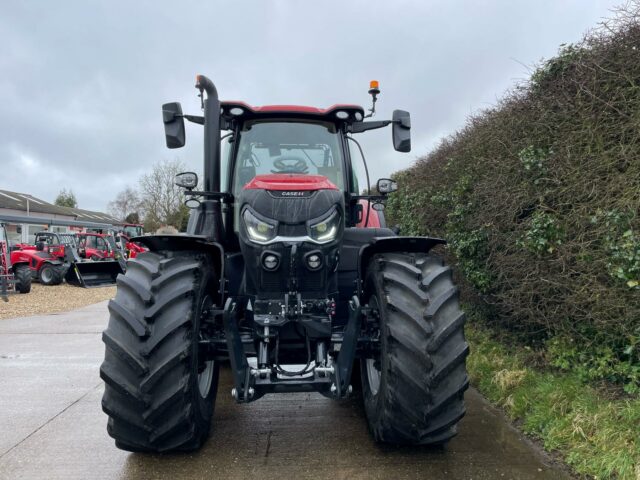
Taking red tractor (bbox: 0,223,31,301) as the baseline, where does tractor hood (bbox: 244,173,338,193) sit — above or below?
above

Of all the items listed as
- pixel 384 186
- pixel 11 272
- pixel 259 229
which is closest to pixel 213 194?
pixel 259 229

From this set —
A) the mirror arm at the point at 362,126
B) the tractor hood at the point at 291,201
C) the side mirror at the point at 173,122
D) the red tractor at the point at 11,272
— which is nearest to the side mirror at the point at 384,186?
the mirror arm at the point at 362,126

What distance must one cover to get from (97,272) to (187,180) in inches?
391

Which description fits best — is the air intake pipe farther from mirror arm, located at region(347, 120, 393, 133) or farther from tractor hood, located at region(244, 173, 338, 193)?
mirror arm, located at region(347, 120, 393, 133)

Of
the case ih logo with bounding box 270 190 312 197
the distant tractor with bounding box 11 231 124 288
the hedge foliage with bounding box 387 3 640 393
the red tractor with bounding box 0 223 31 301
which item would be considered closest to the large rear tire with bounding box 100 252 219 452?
the case ih logo with bounding box 270 190 312 197

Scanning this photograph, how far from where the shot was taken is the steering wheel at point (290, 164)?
3.77 metres

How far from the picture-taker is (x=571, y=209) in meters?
3.59

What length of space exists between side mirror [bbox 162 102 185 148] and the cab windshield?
49cm

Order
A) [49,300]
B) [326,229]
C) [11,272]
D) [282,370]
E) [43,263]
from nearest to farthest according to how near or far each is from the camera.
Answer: [282,370]
[326,229]
[49,300]
[11,272]
[43,263]

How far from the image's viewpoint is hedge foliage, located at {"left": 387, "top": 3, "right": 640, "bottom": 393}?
3078mm

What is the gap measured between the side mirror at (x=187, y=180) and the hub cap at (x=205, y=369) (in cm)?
105

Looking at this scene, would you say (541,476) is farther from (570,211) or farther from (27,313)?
(27,313)

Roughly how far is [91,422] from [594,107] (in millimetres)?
4649

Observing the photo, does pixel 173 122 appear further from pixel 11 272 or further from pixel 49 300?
pixel 11 272
